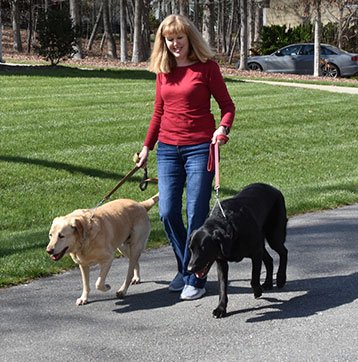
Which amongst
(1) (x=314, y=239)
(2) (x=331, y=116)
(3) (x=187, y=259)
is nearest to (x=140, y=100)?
(2) (x=331, y=116)

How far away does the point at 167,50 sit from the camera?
20.2ft

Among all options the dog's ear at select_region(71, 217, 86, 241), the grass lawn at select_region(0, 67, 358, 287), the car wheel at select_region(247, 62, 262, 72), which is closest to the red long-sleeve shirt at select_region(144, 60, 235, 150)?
the dog's ear at select_region(71, 217, 86, 241)

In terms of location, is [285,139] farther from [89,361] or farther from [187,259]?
[89,361]

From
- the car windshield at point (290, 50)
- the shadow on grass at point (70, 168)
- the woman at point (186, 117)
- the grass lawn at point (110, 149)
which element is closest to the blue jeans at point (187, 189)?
the woman at point (186, 117)

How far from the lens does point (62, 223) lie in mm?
5867

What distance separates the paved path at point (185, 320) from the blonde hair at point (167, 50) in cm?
177

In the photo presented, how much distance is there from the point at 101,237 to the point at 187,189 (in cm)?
74

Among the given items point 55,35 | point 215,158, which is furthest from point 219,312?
point 55,35

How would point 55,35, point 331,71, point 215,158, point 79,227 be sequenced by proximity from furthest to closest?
point 331,71 < point 55,35 < point 215,158 < point 79,227

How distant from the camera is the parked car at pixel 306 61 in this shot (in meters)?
32.1

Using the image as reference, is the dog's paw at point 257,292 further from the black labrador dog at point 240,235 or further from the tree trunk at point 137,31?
the tree trunk at point 137,31

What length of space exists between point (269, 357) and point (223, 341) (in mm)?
402

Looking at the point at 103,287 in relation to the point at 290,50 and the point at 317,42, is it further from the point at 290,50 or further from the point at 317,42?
the point at 290,50

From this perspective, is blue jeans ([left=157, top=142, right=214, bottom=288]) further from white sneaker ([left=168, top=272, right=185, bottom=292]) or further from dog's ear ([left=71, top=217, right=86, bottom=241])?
dog's ear ([left=71, top=217, right=86, bottom=241])
